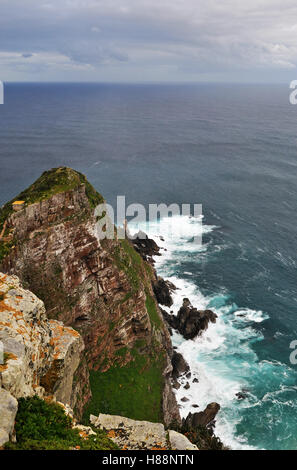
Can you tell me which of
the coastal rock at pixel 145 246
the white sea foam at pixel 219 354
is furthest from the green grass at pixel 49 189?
the coastal rock at pixel 145 246

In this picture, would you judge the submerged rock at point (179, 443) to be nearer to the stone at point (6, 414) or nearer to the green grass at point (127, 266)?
the stone at point (6, 414)

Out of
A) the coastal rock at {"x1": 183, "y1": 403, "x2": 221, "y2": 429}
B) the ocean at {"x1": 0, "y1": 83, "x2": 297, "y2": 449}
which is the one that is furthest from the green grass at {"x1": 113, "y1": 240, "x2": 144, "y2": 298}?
the coastal rock at {"x1": 183, "y1": 403, "x2": 221, "y2": 429}

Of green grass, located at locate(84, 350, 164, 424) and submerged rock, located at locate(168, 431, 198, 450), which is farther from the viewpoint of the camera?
green grass, located at locate(84, 350, 164, 424)

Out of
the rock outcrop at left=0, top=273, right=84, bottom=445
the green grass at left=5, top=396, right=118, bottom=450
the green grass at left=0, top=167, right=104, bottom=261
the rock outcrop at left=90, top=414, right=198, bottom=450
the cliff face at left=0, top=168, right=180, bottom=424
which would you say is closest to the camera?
the green grass at left=5, top=396, right=118, bottom=450

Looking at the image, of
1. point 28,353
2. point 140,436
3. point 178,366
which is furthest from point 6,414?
point 178,366

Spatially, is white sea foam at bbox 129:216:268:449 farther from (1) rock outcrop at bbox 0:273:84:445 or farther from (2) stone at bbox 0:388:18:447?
(2) stone at bbox 0:388:18:447

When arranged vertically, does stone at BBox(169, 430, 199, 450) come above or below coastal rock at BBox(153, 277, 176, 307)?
above
